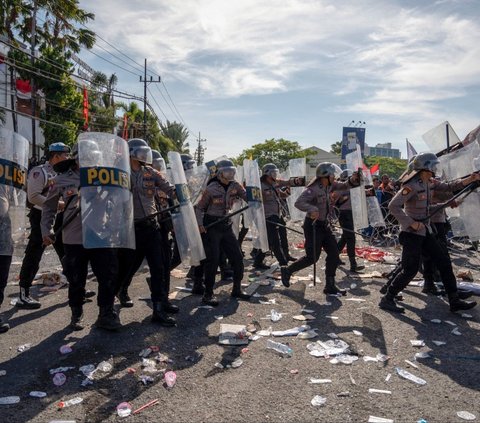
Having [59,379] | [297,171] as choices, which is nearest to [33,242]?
[59,379]

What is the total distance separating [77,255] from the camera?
467cm

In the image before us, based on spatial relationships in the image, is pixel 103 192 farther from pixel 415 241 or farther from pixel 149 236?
pixel 415 241

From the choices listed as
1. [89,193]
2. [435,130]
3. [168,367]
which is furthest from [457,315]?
[89,193]

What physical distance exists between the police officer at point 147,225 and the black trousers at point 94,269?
34 cm

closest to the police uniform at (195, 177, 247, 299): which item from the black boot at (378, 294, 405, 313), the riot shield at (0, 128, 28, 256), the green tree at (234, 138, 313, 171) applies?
the black boot at (378, 294, 405, 313)

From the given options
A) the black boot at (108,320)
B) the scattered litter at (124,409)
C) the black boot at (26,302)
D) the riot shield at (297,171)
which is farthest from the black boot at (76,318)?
the riot shield at (297,171)

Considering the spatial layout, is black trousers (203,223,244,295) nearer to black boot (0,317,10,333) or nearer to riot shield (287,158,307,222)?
black boot (0,317,10,333)

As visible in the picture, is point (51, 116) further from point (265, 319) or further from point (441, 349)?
point (441, 349)

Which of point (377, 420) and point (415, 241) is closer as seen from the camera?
point (377, 420)

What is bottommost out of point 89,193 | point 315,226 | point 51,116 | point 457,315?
point 457,315

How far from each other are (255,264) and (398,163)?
70.9m

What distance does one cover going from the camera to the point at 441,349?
440 cm

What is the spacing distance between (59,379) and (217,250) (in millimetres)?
2803

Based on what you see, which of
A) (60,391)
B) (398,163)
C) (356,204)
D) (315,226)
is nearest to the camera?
(60,391)
